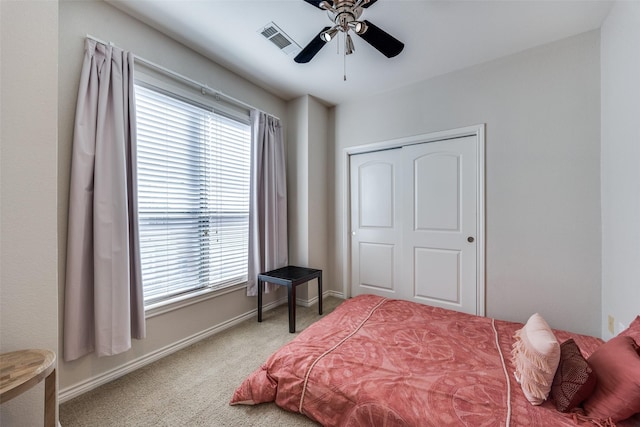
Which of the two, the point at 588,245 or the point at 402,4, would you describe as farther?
the point at 588,245

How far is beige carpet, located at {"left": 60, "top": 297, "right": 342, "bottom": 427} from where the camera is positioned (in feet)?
4.80

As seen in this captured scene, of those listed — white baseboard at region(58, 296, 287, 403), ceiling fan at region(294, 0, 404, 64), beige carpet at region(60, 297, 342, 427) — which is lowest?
beige carpet at region(60, 297, 342, 427)

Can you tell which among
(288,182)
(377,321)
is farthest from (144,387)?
(288,182)

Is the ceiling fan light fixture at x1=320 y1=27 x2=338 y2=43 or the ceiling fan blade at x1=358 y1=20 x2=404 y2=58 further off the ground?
the ceiling fan blade at x1=358 y1=20 x2=404 y2=58

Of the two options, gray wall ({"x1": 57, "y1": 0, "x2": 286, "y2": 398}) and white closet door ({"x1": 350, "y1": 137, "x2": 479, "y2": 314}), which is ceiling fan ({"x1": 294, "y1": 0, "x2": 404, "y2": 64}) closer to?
gray wall ({"x1": 57, "y1": 0, "x2": 286, "y2": 398})

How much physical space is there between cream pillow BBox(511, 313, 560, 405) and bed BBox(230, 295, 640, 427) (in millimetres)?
52

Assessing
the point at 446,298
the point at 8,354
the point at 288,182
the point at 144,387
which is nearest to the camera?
the point at 8,354

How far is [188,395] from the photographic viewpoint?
1.66 m

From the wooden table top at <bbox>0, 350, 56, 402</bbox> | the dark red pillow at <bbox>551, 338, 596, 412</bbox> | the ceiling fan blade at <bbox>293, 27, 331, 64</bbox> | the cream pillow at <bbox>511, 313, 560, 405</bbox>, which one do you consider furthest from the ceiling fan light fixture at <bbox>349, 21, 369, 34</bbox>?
the wooden table top at <bbox>0, 350, 56, 402</bbox>

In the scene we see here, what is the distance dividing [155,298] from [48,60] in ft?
5.41

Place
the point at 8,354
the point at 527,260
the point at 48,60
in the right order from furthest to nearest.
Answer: the point at 527,260
the point at 48,60
the point at 8,354

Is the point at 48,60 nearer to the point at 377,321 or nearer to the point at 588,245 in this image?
the point at 377,321

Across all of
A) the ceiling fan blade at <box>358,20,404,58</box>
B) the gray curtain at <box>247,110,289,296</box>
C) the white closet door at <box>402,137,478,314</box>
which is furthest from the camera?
the gray curtain at <box>247,110,289,296</box>

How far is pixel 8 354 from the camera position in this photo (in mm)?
1083
